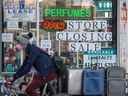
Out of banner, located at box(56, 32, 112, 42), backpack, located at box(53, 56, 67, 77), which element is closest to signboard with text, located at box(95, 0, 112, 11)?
banner, located at box(56, 32, 112, 42)

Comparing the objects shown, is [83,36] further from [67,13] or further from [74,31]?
[67,13]

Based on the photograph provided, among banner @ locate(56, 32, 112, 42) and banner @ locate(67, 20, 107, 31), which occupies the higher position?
banner @ locate(67, 20, 107, 31)

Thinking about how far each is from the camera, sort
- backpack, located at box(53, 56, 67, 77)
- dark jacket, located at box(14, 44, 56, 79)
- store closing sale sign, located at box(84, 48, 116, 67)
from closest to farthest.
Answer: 1. dark jacket, located at box(14, 44, 56, 79)
2. backpack, located at box(53, 56, 67, 77)
3. store closing sale sign, located at box(84, 48, 116, 67)

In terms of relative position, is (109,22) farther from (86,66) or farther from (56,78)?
(56,78)

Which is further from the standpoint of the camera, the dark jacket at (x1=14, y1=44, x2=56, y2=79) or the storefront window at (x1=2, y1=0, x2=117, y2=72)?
the storefront window at (x1=2, y1=0, x2=117, y2=72)

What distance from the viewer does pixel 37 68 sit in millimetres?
10922

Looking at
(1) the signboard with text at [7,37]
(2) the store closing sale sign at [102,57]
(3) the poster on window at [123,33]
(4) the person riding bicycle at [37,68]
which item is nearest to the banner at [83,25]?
(3) the poster on window at [123,33]

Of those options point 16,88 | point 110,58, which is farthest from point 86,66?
point 16,88

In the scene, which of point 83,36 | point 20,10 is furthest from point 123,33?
point 20,10

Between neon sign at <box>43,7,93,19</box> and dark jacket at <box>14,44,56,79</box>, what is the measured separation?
1770mm

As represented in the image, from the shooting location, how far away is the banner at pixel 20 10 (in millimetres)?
12516

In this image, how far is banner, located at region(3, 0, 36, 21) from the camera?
493 inches

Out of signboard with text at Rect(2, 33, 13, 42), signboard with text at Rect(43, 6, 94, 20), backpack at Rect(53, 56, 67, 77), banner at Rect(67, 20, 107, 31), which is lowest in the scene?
backpack at Rect(53, 56, 67, 77)

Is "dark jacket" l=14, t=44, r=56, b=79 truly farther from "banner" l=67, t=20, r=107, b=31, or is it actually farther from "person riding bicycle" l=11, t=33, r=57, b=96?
"banner" l=67, t=20, r=107, b=31
